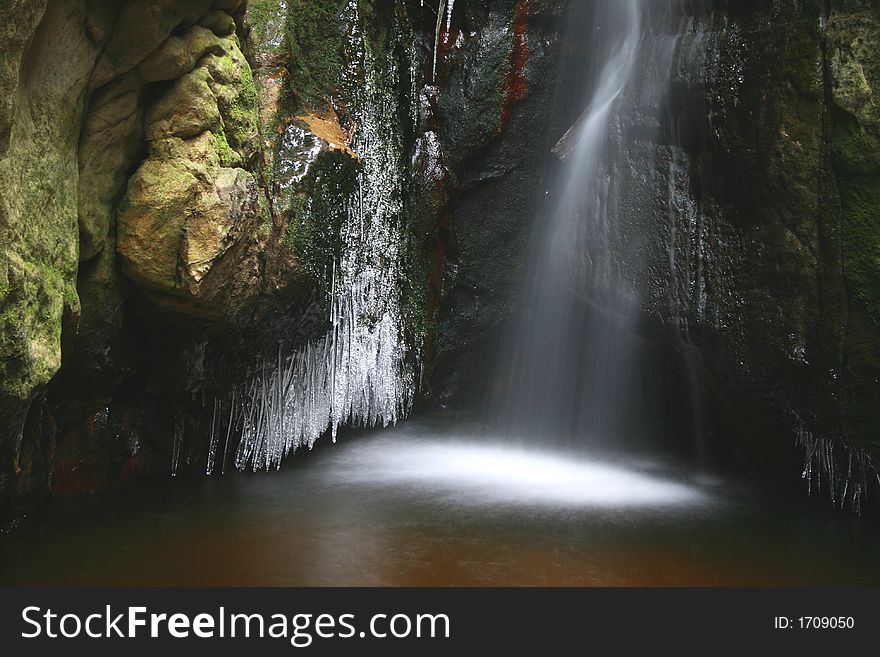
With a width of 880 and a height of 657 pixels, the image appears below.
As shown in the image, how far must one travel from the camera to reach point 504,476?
5910mm

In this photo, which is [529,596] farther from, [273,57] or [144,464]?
[273,57]

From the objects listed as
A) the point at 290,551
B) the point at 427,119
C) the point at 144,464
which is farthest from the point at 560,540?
the point at 427,119

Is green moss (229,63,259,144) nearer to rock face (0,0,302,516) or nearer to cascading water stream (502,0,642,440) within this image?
rock face (0,0,302,516)

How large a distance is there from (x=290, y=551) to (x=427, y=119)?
4119 millimetres

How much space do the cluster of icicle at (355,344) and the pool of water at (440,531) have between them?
1.04 ft

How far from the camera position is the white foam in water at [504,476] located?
5391 mm

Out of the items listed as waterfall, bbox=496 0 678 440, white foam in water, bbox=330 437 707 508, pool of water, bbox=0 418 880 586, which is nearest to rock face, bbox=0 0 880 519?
waterfall, bbox=496 0 678 440

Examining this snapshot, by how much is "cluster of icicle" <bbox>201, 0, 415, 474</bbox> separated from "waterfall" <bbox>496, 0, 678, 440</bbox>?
1.35 meters

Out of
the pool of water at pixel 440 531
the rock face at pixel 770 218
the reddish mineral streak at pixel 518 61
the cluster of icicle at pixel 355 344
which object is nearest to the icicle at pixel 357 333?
the cluster of icicle at pixel 355 344

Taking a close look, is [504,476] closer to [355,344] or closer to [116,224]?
[355,344]

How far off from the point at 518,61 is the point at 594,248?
6.16ft

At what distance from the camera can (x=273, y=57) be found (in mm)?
5633

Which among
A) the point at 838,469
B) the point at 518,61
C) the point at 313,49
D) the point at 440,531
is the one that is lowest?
the point at 440,531

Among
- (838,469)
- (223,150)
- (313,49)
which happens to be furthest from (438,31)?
(838,469)
